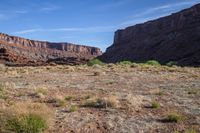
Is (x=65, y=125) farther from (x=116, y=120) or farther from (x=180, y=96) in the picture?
(x=180, y=96)

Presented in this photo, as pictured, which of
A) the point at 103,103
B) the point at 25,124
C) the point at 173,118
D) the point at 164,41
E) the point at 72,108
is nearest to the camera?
the point at 25,124

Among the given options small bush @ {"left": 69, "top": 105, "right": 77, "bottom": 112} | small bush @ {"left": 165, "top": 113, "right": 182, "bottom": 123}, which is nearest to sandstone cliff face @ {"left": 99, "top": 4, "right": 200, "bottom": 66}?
small bush @ {"left": 69, "top": 105, "right": 77, "bottom": 112}

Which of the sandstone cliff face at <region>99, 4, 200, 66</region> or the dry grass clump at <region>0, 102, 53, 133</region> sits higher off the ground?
the sandstone cliff face at <region>99, 4, 200, 66</region>

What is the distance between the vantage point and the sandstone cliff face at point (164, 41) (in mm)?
94625

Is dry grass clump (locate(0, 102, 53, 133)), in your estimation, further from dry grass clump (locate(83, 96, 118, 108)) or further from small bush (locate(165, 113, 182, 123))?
small bush (locate(165, 113, 182, 123))

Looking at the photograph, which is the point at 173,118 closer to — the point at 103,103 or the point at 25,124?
the point at 103,103

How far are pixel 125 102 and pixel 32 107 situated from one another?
4326mm

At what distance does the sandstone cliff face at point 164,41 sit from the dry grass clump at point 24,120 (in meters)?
69.1

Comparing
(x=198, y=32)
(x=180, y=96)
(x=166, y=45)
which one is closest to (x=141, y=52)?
(x=166, y=45)

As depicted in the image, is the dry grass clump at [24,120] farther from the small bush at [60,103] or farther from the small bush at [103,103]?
the small bush at [103,103]

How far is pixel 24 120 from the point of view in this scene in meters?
9.34

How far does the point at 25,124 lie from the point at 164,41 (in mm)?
104873

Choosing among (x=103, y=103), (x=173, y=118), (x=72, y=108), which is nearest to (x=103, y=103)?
(x=103, y=103)

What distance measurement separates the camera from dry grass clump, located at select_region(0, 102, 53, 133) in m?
9.29
